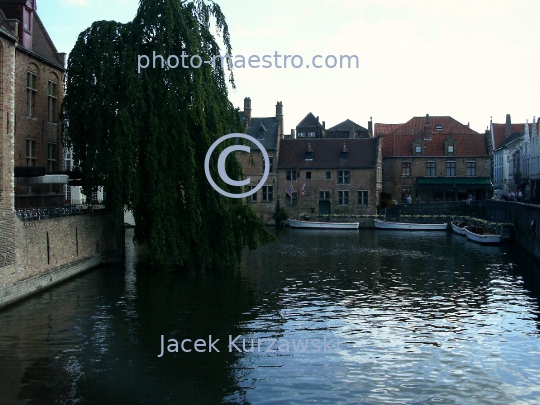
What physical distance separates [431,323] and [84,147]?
14424 mm

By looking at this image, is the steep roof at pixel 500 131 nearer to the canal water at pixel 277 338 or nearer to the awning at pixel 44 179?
the canal water at pixel 277 338

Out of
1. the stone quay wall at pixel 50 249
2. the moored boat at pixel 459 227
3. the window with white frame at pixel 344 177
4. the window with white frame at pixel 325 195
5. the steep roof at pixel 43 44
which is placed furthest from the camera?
the window with white frame at pixel 325 195

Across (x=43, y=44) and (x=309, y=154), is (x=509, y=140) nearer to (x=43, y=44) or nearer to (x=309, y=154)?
(x=309, y=154)

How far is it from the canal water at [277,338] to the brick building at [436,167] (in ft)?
106

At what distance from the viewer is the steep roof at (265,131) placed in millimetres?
53969

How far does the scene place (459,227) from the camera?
43.9 metres

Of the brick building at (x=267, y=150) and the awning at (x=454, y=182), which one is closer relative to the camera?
the brick building at (x=267, y=150)

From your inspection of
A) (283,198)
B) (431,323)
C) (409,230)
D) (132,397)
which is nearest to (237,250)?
(431,323)

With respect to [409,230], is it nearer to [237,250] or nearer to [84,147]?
[237,250]

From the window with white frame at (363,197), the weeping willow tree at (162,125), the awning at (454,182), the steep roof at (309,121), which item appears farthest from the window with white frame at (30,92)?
the steep roof at (309,121)

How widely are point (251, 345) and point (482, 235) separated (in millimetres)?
26673

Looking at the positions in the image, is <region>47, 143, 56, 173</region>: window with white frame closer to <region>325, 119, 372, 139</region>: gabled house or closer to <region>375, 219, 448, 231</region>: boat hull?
<region>375, 219, 448, 231</region>: boat hull

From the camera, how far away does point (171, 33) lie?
65.1 ft

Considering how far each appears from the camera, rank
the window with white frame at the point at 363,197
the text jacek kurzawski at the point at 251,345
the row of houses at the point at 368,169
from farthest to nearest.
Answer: the row of houses at the point at 368,169 < the window with white frame at the point at 363,197 < the text jacek kurzawski at the point at 251,345
